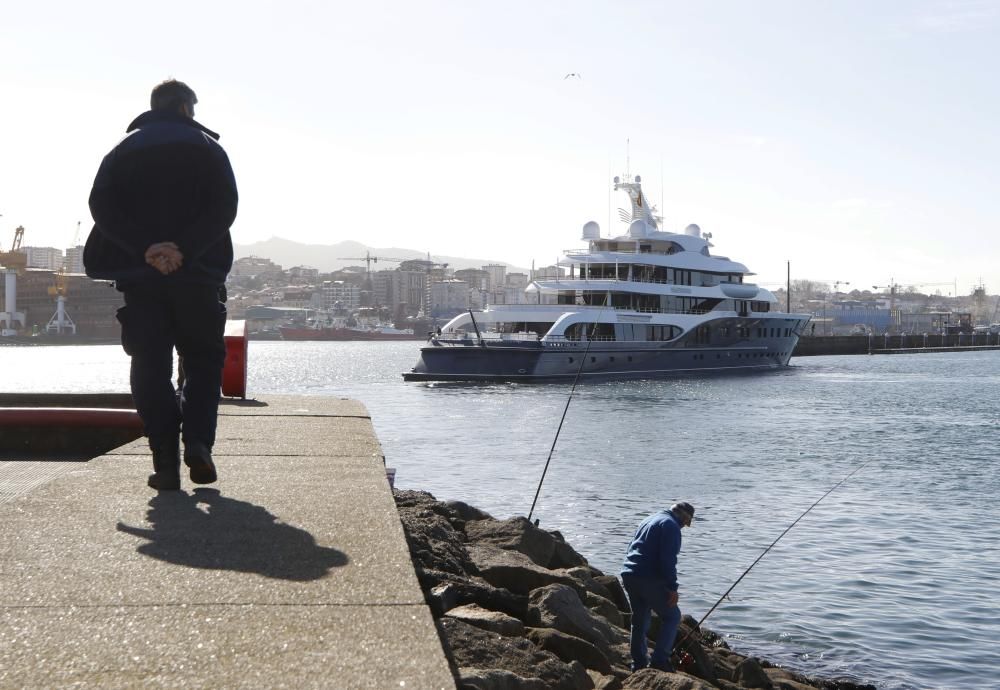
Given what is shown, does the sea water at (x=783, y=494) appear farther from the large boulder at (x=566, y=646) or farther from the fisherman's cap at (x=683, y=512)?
the large boulder at (x=566, y=646)

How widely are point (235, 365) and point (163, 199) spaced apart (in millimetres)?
3333

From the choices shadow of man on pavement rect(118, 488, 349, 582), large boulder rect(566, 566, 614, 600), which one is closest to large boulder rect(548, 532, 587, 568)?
large boulder rect(566, 566, 614, 600)

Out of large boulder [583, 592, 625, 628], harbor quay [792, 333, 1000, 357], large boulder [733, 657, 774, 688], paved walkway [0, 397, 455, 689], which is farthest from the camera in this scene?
harbor quay [792, 333, 1000, 357]

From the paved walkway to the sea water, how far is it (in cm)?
398

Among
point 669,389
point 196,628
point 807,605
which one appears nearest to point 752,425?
point 669,389

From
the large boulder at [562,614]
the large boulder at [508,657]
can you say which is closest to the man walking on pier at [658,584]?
the large boulder at [562,614]

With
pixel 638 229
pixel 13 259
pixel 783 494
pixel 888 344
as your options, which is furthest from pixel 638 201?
pixel 13 259

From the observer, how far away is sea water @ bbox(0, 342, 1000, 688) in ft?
27.6

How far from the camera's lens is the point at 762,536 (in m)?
12.0

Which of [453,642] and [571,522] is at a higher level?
[453,642]

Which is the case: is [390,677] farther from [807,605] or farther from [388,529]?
[807,605]

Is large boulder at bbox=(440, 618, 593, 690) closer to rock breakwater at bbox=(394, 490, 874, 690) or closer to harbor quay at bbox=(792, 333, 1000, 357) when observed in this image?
rock breakwater at bbox=(394, 490, 874, 690)

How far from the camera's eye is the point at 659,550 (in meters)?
5.97

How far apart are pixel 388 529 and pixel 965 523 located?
464 inches
